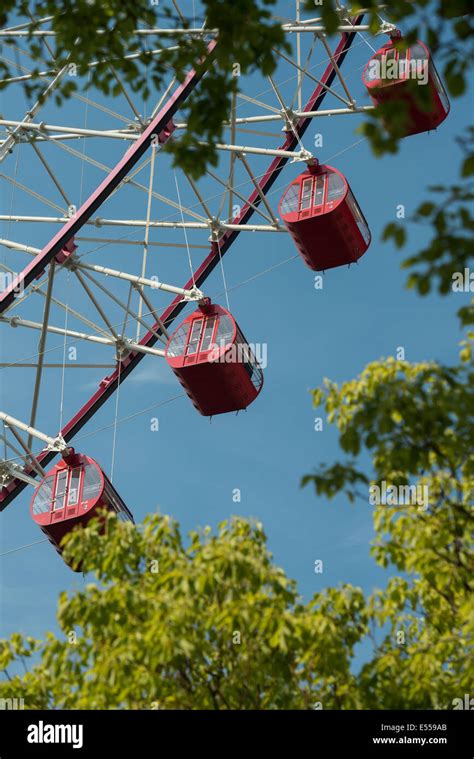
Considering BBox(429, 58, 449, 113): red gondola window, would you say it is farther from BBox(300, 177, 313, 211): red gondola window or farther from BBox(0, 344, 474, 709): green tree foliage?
BBox(0, 344, 474, 709): green tree foliage

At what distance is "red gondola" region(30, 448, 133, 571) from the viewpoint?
26.1 meters

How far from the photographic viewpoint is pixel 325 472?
9.52 m

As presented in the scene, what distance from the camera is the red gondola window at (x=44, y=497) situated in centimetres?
2653

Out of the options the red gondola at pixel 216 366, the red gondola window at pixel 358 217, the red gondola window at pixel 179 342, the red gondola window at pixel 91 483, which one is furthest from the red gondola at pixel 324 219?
the red gondola window at pixel 91 483

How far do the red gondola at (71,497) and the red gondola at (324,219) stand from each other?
7.19 metres

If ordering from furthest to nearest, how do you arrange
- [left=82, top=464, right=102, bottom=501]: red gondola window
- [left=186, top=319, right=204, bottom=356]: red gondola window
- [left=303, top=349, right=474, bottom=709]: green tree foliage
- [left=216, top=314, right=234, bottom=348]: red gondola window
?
[left=82, top=464, right=102, bottom=501]: red gondola window
[left=186, top=319, right=204, bottom=356]: red gondola window
[left=216, top=314, right=234, bottom=348]: red gondola window
[left=303, top=349, right=474, bottom=709]: green tree foliage

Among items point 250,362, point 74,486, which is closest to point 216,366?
point 250,362

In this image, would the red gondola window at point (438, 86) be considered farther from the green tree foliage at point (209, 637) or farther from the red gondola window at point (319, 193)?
the green tree foliage at point (209, 637)

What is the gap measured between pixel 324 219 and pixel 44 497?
899 cm

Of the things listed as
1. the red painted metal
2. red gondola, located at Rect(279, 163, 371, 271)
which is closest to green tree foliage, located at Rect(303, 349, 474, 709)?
red gondola, located at Rect(279, 163, 371, 271)

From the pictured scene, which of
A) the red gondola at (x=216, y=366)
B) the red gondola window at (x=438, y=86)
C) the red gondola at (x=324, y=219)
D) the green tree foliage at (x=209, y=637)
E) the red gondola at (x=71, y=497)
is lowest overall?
the green tree foliage at (x=209, y=637)
